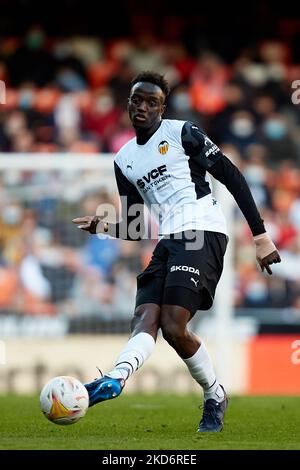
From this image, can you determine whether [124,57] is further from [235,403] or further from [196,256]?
[196,256]

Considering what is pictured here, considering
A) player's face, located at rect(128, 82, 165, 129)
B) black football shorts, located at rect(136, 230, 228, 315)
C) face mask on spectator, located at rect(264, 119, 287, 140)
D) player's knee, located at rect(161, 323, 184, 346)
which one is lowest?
player's knee, located at rect(161, 323, 184, 346)

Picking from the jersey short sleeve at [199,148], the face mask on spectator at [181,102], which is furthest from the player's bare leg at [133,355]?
the face mask on spectator at [181,102]

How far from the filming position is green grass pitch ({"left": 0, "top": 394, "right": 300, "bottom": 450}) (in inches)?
237

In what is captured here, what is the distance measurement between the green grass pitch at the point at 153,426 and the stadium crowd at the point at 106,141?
7.42 feet

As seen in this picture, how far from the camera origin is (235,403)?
32.1 feet

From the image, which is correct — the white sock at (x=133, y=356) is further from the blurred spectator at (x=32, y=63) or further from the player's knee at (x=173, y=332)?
the blurred spectator at (x=32, y=63)

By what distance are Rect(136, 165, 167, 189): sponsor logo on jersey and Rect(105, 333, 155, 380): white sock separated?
107 centimetres

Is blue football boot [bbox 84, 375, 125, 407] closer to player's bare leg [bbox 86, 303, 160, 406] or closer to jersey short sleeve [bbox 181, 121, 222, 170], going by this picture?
player's bare leg [bbox 86, 303, 160, 406]

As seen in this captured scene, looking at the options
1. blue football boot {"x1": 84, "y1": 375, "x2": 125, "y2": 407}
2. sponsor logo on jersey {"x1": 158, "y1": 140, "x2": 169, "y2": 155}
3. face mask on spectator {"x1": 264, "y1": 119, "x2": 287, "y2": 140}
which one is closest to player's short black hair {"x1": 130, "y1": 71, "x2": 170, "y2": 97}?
sponsor logo on jersey {"x1": 158, "y1": 140, "x2": 169, "y2": 155}

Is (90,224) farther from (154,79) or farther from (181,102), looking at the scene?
(181,102)

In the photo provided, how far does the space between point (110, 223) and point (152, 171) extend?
545 mm

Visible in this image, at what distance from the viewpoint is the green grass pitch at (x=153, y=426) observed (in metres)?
6.02

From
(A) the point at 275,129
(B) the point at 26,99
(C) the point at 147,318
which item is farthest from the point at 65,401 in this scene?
(B) the point at 26,99
